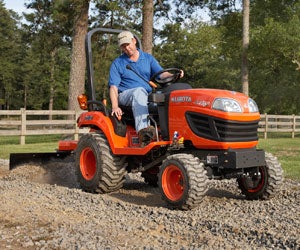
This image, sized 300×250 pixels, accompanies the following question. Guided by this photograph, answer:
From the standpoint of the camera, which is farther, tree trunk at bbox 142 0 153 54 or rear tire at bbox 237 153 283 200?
tree trunk at bbox 142 0 153 54

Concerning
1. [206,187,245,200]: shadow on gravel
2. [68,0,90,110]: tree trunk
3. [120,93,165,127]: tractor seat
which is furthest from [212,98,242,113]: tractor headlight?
[68,0,90,110]: tree trunk

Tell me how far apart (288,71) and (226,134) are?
24976mm

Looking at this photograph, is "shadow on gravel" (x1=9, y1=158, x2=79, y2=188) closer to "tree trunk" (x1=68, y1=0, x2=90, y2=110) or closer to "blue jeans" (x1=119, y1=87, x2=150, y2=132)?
"blue jeans" (x1=119, y1=87, x2=150, y2=132)

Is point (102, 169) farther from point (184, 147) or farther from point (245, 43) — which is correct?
point (245, 43)

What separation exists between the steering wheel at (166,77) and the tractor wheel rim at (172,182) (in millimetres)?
1230

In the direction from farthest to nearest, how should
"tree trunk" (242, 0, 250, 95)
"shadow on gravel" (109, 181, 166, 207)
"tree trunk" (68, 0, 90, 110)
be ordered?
"tree trunk" (242, 0, 250, 95), "tree trunk" (68, 0, 90, 110), "shadow on gravel" (109, 181, 166, 207)

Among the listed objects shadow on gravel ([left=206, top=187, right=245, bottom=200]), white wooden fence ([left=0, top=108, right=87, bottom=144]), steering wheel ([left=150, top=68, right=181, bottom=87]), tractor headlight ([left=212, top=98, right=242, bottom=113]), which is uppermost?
steering wheel ([left=150, top=68, right=181, bottom=87])

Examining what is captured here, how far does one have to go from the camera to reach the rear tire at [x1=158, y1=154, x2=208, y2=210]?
483cm

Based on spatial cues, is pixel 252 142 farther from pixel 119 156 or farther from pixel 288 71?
pixel 288 71

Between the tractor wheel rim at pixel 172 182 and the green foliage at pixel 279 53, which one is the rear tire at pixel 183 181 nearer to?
the tractor wheel rim at pixel 172 182

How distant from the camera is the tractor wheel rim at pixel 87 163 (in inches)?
248

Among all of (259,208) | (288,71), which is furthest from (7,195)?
(288,71)

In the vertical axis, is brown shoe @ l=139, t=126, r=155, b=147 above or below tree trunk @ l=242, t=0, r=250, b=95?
below

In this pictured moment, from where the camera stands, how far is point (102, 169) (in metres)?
5.88
